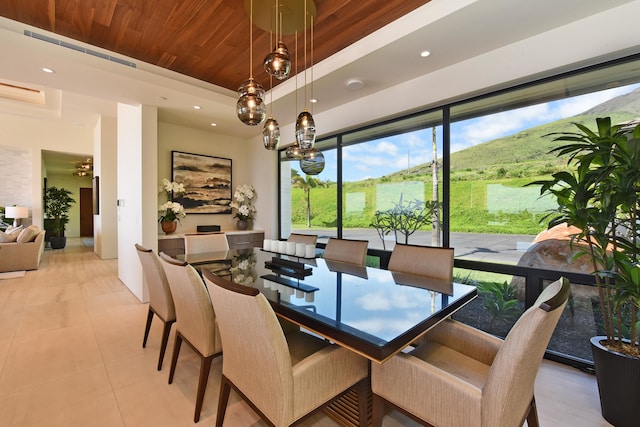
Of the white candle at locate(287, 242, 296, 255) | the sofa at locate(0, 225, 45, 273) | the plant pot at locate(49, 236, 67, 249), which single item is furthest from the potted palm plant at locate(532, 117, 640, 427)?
the plant pot at locate(49, 236, 67, 249)

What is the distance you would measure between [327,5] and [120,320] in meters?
3.86

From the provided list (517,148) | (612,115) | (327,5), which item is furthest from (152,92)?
(612,115)

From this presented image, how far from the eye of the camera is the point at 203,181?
5070 millimetres

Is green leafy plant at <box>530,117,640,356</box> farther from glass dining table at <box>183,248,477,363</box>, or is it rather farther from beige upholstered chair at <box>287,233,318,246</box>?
beige upholstered chair at <box>287,233,318,246</box>

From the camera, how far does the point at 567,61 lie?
2164 mm

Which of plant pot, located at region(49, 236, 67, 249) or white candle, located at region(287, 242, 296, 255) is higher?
white candle, located at region(287, 242, 296, 255)

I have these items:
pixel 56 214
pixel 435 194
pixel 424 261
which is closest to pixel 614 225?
pixel 424 261

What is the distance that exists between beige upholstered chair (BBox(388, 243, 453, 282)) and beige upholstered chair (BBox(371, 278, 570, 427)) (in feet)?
2.28

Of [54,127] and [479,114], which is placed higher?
[54,127]

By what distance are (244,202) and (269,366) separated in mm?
4526

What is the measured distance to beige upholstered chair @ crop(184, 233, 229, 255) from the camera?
3.41m

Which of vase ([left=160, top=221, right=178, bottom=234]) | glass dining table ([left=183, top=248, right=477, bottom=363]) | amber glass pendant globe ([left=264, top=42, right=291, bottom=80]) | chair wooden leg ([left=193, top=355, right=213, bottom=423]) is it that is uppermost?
amber glass pendant globe ([left=264, top=42, right=291, bottom=80])

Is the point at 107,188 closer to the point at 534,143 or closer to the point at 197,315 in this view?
the point at 197,315

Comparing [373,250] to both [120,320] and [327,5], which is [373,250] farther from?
[120,320]
